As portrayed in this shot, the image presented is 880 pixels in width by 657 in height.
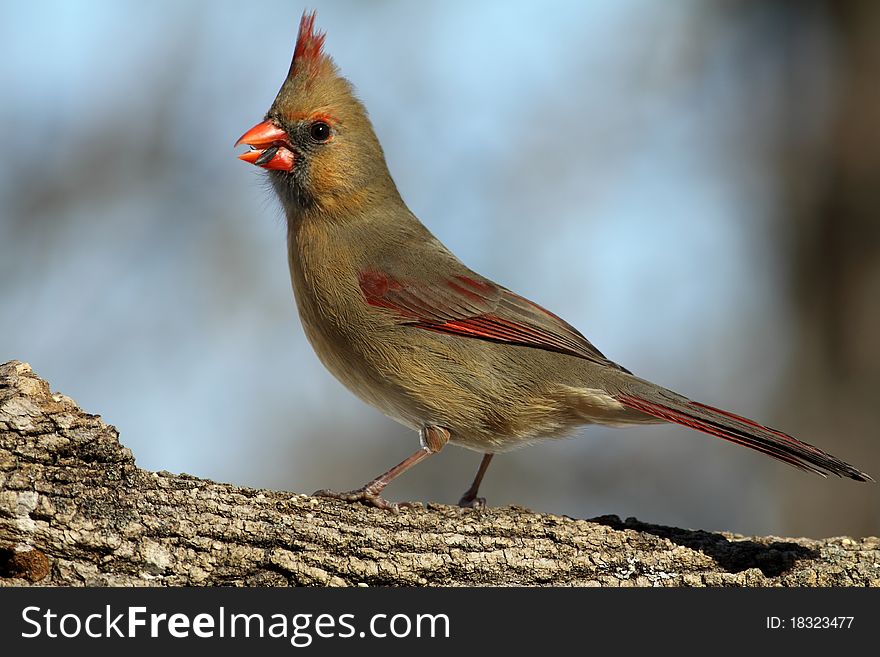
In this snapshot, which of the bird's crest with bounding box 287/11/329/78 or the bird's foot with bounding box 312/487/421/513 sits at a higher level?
the bird's crest with bounding box 287/11/329/78

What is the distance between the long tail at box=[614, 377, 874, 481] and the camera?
3.02 meters

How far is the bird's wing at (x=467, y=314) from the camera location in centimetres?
366

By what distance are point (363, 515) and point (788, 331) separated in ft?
11.9

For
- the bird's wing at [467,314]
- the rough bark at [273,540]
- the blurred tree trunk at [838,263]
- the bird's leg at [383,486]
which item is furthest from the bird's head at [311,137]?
the blurred tree trunk at [838,263]

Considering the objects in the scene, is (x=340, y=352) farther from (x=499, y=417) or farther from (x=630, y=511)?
(x=630, y=511)

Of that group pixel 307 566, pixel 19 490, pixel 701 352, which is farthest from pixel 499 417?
pixel 701 352

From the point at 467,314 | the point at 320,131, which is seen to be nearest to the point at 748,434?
the point at 467,314

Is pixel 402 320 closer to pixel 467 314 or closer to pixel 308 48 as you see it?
pixel 467 314

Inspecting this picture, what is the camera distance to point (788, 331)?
5930 millimetres

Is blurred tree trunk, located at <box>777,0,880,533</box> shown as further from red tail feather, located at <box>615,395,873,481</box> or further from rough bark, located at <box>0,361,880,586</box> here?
red tail feather, located at <box>615,395,873,481</box>

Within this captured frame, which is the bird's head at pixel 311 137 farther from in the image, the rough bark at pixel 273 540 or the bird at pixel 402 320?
the rough bark at pixel 273 540

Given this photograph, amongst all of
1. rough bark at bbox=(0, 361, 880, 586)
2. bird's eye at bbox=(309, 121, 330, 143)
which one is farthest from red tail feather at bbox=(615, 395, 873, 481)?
bird's eye at bbox=(309, 121, 330, 143)

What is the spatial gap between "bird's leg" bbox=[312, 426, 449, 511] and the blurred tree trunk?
2.83 m

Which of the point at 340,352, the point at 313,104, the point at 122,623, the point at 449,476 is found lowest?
the point at 122,623
